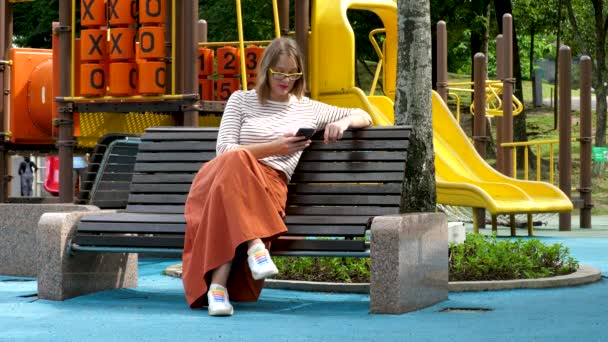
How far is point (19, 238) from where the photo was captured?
9.44 m

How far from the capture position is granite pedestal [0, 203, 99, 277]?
9320 mm

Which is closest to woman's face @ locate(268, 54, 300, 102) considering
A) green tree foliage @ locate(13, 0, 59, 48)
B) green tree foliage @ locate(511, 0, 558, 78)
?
green tree foliage @ locate(13, 0, 59, 48)

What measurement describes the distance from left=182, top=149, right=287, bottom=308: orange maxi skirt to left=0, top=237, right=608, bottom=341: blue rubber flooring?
27cm

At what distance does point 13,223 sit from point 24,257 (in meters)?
0.27

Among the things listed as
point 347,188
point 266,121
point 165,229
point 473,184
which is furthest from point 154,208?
point 473,184

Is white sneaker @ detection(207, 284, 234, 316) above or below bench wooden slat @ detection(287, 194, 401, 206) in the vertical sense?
below

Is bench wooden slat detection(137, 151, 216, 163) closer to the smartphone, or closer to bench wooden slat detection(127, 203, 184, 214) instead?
bench wooden slat detection(127, 203, 184, 214)

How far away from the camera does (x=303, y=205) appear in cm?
746

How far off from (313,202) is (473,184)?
8175mm

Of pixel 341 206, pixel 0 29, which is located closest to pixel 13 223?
pixel 341 206

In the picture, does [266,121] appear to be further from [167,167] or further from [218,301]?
[218,301]

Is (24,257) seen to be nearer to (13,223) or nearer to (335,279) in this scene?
(13,223)

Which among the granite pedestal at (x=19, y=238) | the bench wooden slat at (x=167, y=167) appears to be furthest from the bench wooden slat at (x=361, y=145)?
the granite pedestal at (x=19, y=238)

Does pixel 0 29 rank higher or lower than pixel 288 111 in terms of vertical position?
higher
